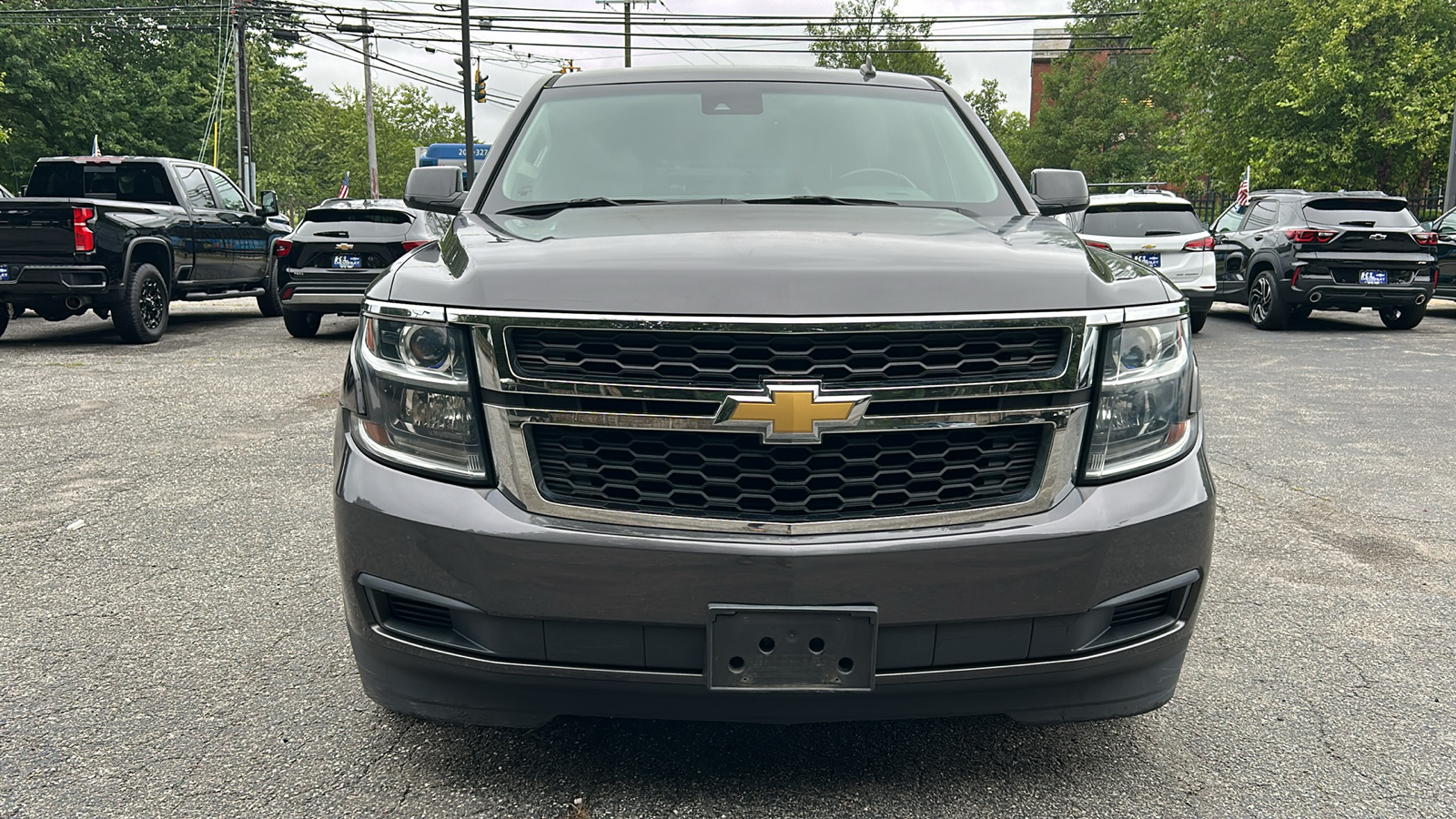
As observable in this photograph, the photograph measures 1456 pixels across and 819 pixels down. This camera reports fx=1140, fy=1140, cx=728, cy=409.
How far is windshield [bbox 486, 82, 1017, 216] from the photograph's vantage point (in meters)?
3.49

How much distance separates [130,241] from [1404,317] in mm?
15237

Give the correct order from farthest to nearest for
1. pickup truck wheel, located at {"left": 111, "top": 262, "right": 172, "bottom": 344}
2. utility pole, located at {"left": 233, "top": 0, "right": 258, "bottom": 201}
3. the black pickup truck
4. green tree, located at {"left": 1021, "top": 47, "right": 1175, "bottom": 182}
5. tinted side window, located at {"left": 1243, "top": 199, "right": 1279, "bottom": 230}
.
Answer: green tree, located at {"left": 1021, "top": 47, "right": 1175, "bottom": 182} → utility pole, located at {"left": 233, "top": 0, "right": 258, "bottom": 201} → tinted side window, located at {"left": 1243, "top": 199, "right": 1279, "bottom": 230} → pickup truck wheel, located at {"left": 111, "top": 262, "right": 172, "bottom": 344} → the black pickup truck

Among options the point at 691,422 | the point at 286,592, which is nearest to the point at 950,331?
the point at 691,422

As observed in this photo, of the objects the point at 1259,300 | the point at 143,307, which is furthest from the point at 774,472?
the point at 1259,300

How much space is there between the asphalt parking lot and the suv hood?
1.12 m

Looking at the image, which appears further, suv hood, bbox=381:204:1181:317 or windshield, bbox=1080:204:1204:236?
windshield, bbox=1080:204:1204:236

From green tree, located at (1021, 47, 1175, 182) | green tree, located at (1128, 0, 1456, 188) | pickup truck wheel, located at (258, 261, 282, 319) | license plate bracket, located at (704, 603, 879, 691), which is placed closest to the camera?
license plate bracket, located at (704, 603, 879, 691)

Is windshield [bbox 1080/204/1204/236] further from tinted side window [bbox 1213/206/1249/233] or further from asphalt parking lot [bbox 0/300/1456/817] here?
asphalt parking lot [bbox 0/300/1456/817]

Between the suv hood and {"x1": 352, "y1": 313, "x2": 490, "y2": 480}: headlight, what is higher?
the suv hood

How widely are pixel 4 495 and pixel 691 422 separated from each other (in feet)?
15.4

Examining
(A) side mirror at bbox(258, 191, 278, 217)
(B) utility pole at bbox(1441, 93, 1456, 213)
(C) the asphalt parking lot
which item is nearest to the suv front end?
(C) the asphalt parking lot

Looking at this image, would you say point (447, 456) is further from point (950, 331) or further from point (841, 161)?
point (841, 161)

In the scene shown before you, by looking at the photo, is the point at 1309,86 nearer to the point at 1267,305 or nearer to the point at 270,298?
the point at 1267,305

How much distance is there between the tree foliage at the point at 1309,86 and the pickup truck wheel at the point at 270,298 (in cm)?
2115
